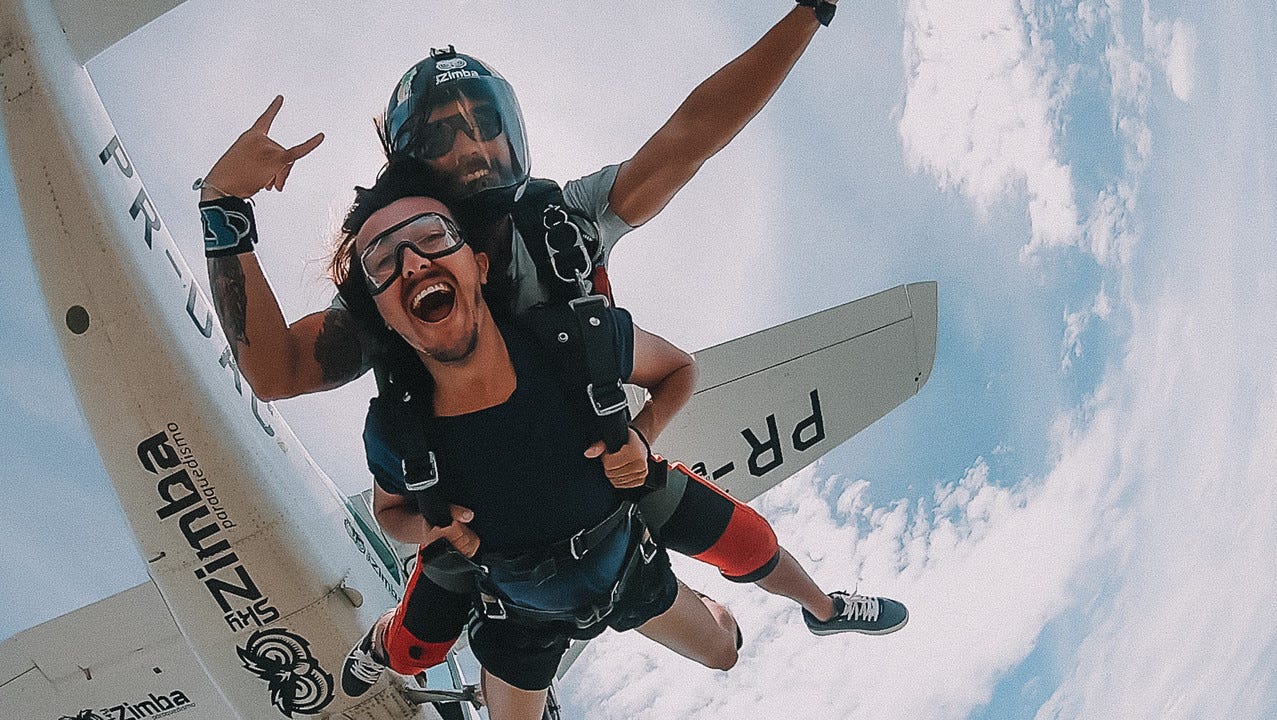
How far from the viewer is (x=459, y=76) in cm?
226

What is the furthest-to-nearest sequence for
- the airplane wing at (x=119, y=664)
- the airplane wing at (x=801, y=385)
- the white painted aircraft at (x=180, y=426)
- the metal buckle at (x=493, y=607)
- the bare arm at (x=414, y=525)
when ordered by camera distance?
1. the airplane wing at (x=119, y=664)
2. the airplane wing at (x=801, y=385)
3. the white painted aircraft at (x=180, y=426)
4. the metal buckle at (x=493, y=607)
5. the bare arm at (x=414, y=525)

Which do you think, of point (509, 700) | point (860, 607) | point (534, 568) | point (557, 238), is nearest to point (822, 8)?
point (557, 238)

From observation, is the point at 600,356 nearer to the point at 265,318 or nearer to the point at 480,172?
the point at 480,172

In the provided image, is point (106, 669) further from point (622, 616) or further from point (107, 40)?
point (622, 616)

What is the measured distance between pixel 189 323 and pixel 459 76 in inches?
112

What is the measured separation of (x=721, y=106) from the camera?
2.16 metres

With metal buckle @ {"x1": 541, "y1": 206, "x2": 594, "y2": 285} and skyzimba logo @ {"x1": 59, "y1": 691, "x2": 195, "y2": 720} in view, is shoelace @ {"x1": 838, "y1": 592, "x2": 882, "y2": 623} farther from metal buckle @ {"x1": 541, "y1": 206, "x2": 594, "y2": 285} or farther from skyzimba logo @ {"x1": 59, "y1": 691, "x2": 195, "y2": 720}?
skyzimba logo @ {"x1": 59, "y1": 691, "x2": 195, "y2": 720}

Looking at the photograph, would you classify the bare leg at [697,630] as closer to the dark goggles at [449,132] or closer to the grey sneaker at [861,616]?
the grey sneaker at [861,616]

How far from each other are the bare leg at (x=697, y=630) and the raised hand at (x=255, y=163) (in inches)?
77.5

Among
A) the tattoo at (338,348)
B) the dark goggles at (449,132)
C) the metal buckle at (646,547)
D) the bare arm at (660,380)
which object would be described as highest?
the dark goggles at (449,132)

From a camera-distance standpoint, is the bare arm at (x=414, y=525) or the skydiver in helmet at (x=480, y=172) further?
the bare arm at (x=414, y=525)

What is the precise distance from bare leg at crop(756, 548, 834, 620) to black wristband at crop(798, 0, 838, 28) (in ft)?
6.10

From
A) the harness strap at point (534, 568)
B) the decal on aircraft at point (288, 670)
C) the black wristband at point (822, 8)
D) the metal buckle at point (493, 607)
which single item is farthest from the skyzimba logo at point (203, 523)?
the black wristband at point (822, 8)

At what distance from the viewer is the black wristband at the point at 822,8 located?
2135mm
